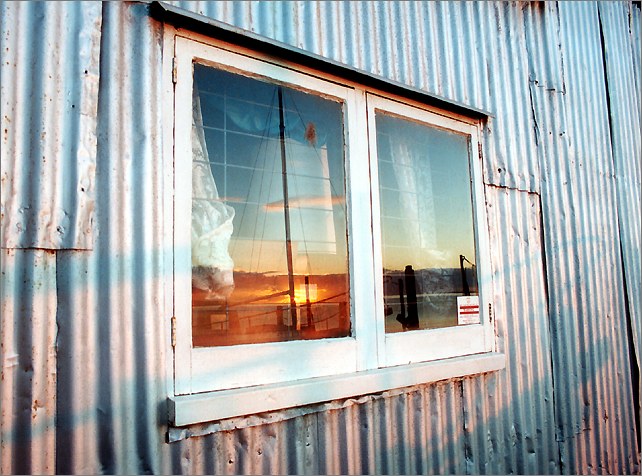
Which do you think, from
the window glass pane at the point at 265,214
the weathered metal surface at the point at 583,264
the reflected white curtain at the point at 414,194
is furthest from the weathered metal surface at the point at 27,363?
the weathered metal surface at the point at 583,264

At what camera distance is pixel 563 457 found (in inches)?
135

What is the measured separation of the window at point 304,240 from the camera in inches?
80.0

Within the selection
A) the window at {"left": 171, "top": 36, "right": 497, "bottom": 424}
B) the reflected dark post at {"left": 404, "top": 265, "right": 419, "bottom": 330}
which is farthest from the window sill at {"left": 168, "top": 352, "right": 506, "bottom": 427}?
the reflected dark post at {"left": 404, "top": 265, "right": 419, "bottom": 330}

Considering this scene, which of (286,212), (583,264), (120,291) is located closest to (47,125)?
(120,291)

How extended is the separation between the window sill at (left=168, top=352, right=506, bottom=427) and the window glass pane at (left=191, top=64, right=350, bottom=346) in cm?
21

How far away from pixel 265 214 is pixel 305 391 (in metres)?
0.79

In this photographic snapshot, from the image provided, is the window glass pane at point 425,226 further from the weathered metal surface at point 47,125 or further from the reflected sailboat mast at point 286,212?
the weathered metal surface at point 47,125

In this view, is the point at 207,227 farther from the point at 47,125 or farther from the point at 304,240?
the point at 47,125

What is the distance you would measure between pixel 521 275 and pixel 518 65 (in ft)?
4.91

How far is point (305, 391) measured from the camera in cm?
215

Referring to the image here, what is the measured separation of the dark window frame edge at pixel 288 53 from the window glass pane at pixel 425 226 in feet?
0.49

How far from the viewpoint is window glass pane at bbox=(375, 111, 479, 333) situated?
2.77 m

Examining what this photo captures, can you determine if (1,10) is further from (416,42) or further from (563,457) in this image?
(563,457)

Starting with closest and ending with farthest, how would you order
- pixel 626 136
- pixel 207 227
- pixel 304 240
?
pixel 207 227
pixel 304 240
pixel 626 136
